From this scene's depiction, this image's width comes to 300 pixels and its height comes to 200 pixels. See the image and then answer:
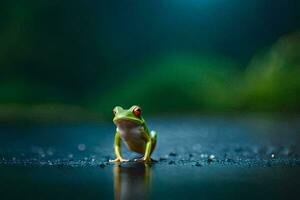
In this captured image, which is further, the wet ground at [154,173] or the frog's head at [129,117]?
the frog's head at [129,117]

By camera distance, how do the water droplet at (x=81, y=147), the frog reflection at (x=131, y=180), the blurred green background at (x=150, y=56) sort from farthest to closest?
the blurred green background at (x=150, y=56), the water droplet at (x=81, y=147), the frog reflection at (x=131, y=180)

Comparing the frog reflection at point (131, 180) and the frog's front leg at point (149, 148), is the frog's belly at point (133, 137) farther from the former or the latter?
the frog reflection at point (131, 180)

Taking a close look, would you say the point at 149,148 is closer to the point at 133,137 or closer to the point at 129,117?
the point at 133,137

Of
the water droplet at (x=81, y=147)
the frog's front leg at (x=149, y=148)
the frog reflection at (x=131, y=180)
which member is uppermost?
the water droplet at (x=81, y=147)

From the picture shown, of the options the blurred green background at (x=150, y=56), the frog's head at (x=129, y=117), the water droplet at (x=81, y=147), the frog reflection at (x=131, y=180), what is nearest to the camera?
the frog reflection at (x=131, y=180)

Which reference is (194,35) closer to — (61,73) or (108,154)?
(61,73)

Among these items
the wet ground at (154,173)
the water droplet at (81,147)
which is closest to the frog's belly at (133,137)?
the wet ground at (154,173)

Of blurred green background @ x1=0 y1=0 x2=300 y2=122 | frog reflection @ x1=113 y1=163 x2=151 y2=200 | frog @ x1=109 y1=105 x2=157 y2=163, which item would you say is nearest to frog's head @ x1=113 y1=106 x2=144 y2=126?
frog @ x1=109 y1=105 x2=157 y2=163

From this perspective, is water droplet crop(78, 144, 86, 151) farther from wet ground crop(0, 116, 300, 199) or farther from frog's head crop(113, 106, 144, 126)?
frog's head crop(113, 106, 144, 126)
